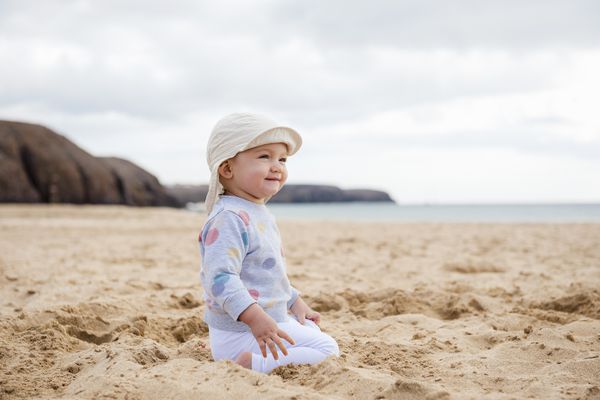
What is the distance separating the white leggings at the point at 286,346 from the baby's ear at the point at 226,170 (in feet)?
2.27

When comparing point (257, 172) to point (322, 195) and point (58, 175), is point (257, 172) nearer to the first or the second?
point (58, 175)

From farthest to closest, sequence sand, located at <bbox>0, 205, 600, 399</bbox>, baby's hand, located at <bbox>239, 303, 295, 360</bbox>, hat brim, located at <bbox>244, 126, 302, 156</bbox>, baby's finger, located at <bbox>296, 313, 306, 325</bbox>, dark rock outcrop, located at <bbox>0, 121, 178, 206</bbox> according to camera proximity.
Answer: dark rock outcrop, located at <bbox>0, 121, 178, 206</bbox> < baby's finger, located at <bbox>296, 313, 306, 325</bbox> < hat brim, located at <bbox>244, 126, 302, 156</bbox> < baby's hand, located at <bbox>239, 303, 295, 360</bbox> < sand, located at <bbox>0, 205, 600, 399</bbox>

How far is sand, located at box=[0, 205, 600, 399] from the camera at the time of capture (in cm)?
196

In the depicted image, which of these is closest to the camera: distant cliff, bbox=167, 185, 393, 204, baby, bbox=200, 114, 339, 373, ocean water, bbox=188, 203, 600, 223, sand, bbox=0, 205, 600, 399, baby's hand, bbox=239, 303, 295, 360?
sand, bbox=0, 205, 600, 399

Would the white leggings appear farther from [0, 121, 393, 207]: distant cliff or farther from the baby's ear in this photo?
[0, 121, 393, 207]: distant cliff

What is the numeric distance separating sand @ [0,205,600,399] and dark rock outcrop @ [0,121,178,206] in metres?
21.3

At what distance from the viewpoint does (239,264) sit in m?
2.23

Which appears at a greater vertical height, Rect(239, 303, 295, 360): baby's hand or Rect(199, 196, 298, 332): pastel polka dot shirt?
Rect(199, 196, 298, 332): pastel polka dot shirt

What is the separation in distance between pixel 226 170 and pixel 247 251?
0.39 m

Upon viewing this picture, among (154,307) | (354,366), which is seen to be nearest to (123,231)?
(154,307)

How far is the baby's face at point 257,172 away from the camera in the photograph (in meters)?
2.36

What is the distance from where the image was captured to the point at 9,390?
200cm

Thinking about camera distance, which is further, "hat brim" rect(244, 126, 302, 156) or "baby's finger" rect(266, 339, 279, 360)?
"hat brim" rect(244, 126, 302, 156)

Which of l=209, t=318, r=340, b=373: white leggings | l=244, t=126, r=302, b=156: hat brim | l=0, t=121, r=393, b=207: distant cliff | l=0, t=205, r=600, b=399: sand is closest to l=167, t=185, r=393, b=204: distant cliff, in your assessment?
l=0, t=121, r=393, b=207: distant cliff
